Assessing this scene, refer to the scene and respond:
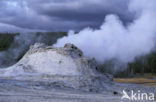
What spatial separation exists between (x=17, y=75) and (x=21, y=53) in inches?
1594

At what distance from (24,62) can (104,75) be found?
236 inches

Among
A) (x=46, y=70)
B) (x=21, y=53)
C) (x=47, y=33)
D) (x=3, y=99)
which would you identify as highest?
(x=47, y=33)

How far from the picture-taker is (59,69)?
21.0 m

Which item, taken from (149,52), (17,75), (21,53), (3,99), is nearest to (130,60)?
(149,52)

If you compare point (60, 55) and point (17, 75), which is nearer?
point (17, 75)

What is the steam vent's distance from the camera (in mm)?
20047

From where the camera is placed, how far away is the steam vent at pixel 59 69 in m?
20.0

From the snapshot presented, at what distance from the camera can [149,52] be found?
61.2 m

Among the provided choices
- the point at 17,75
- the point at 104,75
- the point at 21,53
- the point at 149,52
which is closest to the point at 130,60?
the point at 149,52

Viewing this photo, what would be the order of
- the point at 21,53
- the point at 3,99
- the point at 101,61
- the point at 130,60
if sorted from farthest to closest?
the point at 21,53 < the point at 130,60 < the point at 101,61 < the point at 3,99

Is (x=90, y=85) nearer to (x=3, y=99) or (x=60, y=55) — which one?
(x=60, y=55)

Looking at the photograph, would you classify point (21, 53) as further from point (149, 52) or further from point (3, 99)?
point (3, 99)

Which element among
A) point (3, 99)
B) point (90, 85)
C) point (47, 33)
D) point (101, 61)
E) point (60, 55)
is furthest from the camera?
point (47, 33)

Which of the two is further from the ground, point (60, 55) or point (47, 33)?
point (47, 33)
